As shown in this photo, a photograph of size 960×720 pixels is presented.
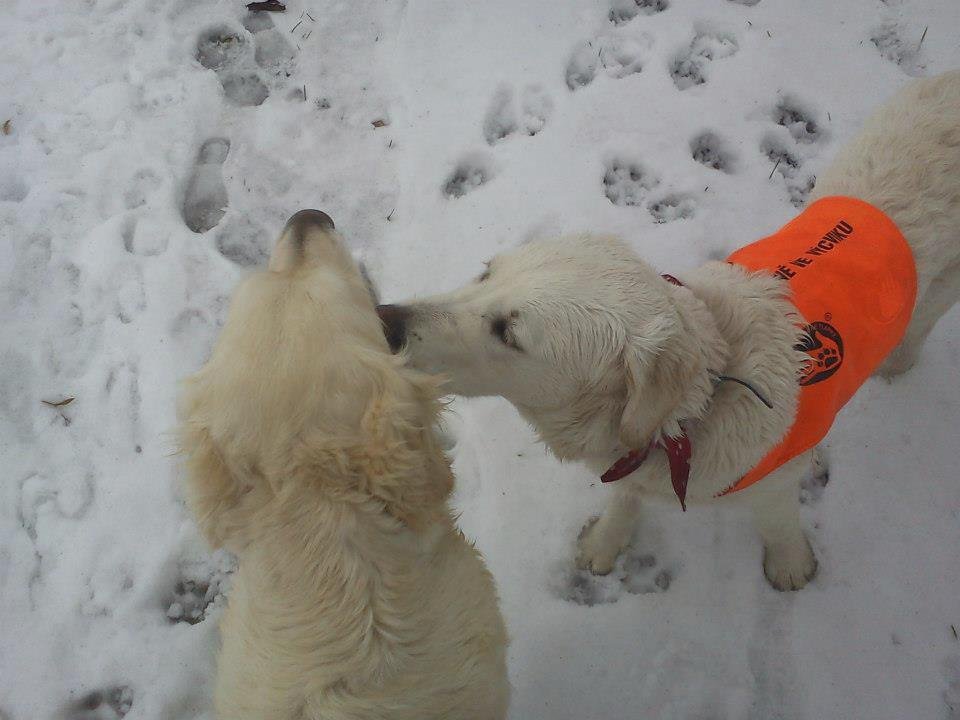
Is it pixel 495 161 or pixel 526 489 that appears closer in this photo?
pixel 526 489

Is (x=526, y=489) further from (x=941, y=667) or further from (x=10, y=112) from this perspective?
(x=10, y=112)

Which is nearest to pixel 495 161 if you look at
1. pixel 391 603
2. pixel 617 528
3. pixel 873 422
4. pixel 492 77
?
pixel 492 77

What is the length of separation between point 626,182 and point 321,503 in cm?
275

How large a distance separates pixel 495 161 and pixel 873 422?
242 cm

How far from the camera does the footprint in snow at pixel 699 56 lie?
12.1ft

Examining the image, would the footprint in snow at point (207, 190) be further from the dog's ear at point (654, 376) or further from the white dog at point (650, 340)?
the dog's ear at point (654, 376)

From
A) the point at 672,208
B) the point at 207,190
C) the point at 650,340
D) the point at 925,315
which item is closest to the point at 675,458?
the point at 650,340

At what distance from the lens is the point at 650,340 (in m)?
1.76

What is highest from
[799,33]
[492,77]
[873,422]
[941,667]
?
[799,33]

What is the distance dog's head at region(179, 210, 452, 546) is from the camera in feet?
4.58

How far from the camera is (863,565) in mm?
2713

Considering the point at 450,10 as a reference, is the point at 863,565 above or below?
below

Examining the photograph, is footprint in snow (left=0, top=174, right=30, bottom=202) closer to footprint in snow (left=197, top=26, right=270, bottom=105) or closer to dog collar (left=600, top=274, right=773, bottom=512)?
footprint in snow (left=197, top=26, right=270, bottom=105)

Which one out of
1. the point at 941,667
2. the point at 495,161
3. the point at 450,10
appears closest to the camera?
the point at 941,667
